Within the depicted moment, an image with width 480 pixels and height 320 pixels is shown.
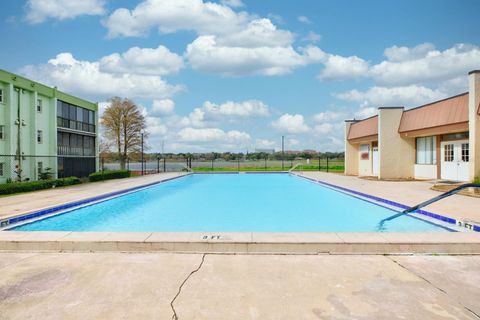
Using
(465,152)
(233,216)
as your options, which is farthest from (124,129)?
(465,152)

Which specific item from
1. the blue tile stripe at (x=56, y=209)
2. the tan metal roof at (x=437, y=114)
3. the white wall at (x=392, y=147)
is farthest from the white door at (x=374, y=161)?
the blue tile stripe at (x=56, y=209)

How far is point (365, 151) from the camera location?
20.6 metres

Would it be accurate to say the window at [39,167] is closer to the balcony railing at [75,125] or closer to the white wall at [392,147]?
the balcony railing at [75,125]

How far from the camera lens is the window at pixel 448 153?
1419cm

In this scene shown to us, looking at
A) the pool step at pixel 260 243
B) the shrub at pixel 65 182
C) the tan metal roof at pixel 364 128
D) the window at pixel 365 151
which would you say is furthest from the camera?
the window at pixel 365 151

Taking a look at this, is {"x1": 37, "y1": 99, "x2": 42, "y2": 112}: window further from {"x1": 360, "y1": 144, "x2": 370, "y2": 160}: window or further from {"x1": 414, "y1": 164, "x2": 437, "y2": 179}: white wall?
{"x1": 414, "y1": 164, "x2": 437, "y2": 179}: white wall

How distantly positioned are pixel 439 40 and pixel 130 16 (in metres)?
13.5

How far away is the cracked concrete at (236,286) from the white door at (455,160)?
36.9ft

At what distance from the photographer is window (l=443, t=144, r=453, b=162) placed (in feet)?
46.5

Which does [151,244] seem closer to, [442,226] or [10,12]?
[442,226]

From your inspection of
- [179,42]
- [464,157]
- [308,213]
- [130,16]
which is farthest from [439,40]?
[130,16]

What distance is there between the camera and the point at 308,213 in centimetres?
938

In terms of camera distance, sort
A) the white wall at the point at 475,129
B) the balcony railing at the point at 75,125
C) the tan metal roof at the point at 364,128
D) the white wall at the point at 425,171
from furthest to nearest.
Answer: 1. the balcony railing at the point at 75,125
2. the tan metal roof at the point at 364,128
3. the white wall at the point at 425,171
4. the white wall at the point at 475,129

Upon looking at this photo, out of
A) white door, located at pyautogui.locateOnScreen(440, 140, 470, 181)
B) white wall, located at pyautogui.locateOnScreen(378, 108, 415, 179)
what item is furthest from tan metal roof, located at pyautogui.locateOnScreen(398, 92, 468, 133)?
white door, located at pyautogui.locateOnScreen(440, 140, 470, 181)
